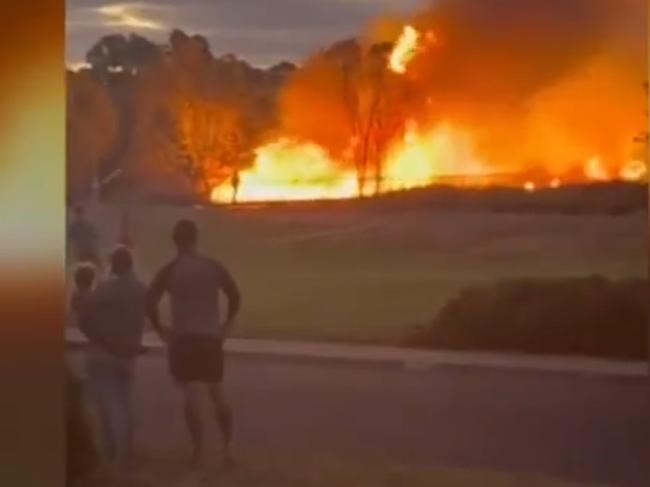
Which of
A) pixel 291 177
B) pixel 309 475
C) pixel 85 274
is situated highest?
pixel 291 177

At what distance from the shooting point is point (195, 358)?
178 centimetres

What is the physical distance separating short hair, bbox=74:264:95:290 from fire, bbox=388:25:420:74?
47 centimetres

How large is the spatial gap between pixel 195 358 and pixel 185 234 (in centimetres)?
16

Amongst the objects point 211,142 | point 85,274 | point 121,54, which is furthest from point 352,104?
point 85,274

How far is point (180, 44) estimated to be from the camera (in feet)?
5.84

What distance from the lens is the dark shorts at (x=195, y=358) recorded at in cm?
177

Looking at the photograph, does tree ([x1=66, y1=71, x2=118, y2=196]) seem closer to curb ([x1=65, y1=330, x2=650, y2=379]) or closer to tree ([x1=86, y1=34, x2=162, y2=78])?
tree ([x1=86, y1=34, x2=162, y2=78])

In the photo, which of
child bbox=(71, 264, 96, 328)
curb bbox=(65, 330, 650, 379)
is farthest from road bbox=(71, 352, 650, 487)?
child bbox=(71, 264, 96, 328)

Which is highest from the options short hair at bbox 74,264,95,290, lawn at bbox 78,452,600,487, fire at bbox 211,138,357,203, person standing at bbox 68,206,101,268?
fire at bbox 211,138,357,203

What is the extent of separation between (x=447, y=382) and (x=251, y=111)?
0.42m

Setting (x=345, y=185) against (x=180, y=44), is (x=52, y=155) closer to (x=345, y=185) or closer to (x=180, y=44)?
(x=180, y=44)

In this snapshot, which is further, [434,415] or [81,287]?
[81,287]

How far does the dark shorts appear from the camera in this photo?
177 centimetres

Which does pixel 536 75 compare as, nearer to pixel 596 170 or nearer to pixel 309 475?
pixel 596 170
